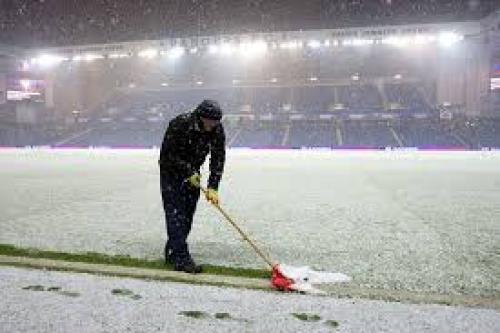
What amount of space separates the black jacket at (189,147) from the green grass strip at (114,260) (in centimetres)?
77

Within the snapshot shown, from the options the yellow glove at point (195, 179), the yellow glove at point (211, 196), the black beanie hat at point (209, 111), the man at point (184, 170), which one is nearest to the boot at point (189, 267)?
the man at point (184, 170)

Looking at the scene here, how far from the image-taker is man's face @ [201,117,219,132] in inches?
182

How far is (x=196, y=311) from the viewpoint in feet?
12.0

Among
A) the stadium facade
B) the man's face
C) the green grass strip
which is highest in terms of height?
the stadium facade

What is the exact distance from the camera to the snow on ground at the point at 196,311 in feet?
11.1

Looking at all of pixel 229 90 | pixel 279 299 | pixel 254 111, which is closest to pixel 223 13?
pixel 254 111

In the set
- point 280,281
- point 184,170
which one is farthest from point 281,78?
point 280,281

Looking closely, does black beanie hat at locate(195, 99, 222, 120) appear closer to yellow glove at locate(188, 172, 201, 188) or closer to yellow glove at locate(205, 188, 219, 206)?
yellow glove at locate(188, 172, 201, 188)

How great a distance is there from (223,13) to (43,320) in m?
27.1

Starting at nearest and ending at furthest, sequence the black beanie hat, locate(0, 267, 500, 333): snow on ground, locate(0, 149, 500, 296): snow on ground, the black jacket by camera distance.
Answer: locate(0, 267, 500, 333): snow on ground → the black beanie hat → the black jacket → locate(0, 149, 500, 296): snow on ground

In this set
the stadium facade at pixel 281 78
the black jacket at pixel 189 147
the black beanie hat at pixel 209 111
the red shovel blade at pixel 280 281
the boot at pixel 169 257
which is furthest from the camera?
the stadium facade at pixel 281 78

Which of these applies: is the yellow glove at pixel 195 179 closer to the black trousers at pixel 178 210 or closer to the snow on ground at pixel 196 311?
the black trousers at pixel 178 210

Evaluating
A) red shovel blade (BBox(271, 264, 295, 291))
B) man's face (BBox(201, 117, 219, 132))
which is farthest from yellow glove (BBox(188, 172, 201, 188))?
red shovel blade (BBox(271, 264, 295, 291))

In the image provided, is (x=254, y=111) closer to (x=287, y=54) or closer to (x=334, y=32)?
(x=287, y=54)
